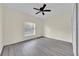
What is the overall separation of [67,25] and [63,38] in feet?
3.01

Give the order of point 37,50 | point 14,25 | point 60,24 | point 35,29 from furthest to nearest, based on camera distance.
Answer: point 35,29
point 60,24
point 14,25
point 37,50

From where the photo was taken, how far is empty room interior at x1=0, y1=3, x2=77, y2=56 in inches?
134

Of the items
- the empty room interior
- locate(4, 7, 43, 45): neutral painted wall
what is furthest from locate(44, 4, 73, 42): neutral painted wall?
locate(4, 7, 43, 45): neutral painted wall

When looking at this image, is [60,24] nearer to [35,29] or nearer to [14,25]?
[35,29]

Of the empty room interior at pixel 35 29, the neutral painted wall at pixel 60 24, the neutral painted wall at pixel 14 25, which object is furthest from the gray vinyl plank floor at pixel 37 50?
the neutral painted wall at pixel 60 24

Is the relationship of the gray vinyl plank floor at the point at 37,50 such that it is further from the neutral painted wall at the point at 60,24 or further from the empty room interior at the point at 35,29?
the neutral painted wall at the point at 60,24

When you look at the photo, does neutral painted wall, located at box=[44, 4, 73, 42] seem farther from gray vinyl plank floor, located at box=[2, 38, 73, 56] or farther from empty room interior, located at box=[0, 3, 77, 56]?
gray vinyl plank floor, located at box=[2, 38, 73, 56]

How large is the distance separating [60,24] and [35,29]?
197cm

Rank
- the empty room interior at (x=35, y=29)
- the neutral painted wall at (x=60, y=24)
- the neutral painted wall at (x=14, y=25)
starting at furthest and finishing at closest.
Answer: the neutral painted wall at (x=60, y=24)
the neutral painted wall at (x=14, y=25)
the empty room interior at (x=35, y=29)

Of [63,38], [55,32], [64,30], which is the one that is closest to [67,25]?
[64,30]

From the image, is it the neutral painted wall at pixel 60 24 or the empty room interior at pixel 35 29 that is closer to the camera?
the empty room interior at pixel 35 29

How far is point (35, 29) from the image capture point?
21.3ft

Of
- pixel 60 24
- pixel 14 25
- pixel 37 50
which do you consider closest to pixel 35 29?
pixel 60 24

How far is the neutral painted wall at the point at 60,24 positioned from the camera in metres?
4.53
